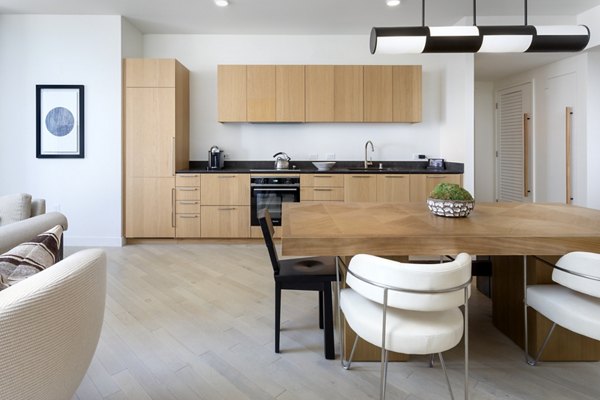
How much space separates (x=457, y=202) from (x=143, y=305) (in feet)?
7.59

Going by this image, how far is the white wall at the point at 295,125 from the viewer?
5035 millimetres

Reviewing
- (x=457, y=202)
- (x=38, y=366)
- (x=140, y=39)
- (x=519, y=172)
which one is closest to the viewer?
(x=38, y=366)

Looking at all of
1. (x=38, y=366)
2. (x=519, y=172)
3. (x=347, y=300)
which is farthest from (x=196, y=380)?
(x=519, y=172)

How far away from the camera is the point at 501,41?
7.98 feet

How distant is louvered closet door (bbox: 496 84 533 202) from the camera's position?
549 cm

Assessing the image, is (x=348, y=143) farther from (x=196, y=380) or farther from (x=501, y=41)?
(x=196, y=380)

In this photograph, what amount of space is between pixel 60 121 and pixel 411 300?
484 cm

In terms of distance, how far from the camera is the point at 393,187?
14.8ft

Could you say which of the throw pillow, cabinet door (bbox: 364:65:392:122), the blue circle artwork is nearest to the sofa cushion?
the throw pillow

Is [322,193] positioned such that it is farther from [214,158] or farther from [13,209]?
[13,209]

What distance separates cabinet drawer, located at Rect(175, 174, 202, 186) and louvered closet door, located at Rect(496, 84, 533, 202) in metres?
4.89

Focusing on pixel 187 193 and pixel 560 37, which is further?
pixel 187 193

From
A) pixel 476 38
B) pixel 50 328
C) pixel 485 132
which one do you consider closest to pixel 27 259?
pixel 50 328

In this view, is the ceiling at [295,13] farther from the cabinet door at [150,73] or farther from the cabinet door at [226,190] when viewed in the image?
the cabinet door at [226,190]
